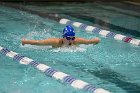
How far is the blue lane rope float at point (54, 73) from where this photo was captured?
541cm

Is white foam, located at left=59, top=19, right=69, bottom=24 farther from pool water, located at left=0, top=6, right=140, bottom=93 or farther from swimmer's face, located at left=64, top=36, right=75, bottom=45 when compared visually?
swimmer's face, located at left=64, top=36, right=75, bottom=45

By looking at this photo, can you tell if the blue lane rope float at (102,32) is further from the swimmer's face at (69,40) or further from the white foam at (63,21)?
A: the swimmer's face at (69,40)

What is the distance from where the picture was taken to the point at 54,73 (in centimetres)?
606

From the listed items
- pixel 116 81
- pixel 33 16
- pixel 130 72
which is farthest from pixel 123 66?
pixel 33 16

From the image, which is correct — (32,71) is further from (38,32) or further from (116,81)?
(38,32)

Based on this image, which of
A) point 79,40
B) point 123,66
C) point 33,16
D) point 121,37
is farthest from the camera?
point 33,16

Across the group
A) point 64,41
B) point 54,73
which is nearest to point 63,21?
point 64,41

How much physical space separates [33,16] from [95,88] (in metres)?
7.14

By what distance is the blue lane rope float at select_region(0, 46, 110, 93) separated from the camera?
5.41 metres

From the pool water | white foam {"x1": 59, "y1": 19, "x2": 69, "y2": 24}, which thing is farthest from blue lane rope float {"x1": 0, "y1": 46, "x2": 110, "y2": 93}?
white foam {"x1": 59, "y1": 19, "x2": 69, "y2": 24}

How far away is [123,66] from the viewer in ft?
22.4

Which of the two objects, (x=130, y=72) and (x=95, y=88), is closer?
(x=95, y=88)

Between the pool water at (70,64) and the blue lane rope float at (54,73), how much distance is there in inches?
3.6

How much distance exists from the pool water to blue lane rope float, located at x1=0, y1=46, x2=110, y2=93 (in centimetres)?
9
